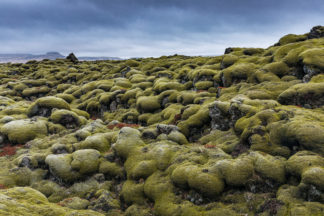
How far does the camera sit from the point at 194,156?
64.7ft

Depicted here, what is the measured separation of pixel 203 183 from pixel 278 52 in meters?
35.7

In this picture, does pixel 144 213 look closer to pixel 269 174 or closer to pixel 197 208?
pixel 197 208

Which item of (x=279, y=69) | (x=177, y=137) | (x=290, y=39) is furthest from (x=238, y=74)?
(x=290, y=39)

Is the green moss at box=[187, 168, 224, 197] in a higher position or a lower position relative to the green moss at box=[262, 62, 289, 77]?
lower

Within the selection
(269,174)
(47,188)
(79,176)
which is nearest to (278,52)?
(269,174)

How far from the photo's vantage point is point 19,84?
76.8 m

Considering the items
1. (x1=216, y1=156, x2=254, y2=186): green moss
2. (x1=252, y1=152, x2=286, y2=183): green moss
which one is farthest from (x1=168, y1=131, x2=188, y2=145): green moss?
(x1=252, y1=152, x2=286, y2=183): green moss

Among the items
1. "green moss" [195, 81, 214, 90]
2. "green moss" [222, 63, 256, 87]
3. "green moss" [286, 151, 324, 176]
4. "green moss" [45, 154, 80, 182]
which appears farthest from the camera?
"green moss" [195, 81, 214, 90]

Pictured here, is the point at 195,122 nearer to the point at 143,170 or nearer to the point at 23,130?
the point at 143,170

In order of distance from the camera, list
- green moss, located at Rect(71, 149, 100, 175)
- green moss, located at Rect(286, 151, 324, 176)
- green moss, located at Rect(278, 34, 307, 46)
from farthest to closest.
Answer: green moss, located at Rect(278, 34, 307, 46), green moss, located at Rect(71, 149, 100, 175), green moss, located at Rect(286, 151, 324, 176)

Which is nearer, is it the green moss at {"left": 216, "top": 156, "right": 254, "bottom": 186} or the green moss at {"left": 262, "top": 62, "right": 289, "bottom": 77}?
the green moss at {"left": 216, "top": 156, "right": 254, "bottom": 186}

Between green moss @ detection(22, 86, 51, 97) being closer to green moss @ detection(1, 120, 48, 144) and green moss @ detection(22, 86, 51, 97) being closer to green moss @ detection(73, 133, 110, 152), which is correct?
green moss @ detection(1, 120, 48, 144)

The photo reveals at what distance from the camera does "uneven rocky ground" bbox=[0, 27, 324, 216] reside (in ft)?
46.3

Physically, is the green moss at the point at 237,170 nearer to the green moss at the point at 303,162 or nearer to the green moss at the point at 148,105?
the green moss at the point at 303,162
